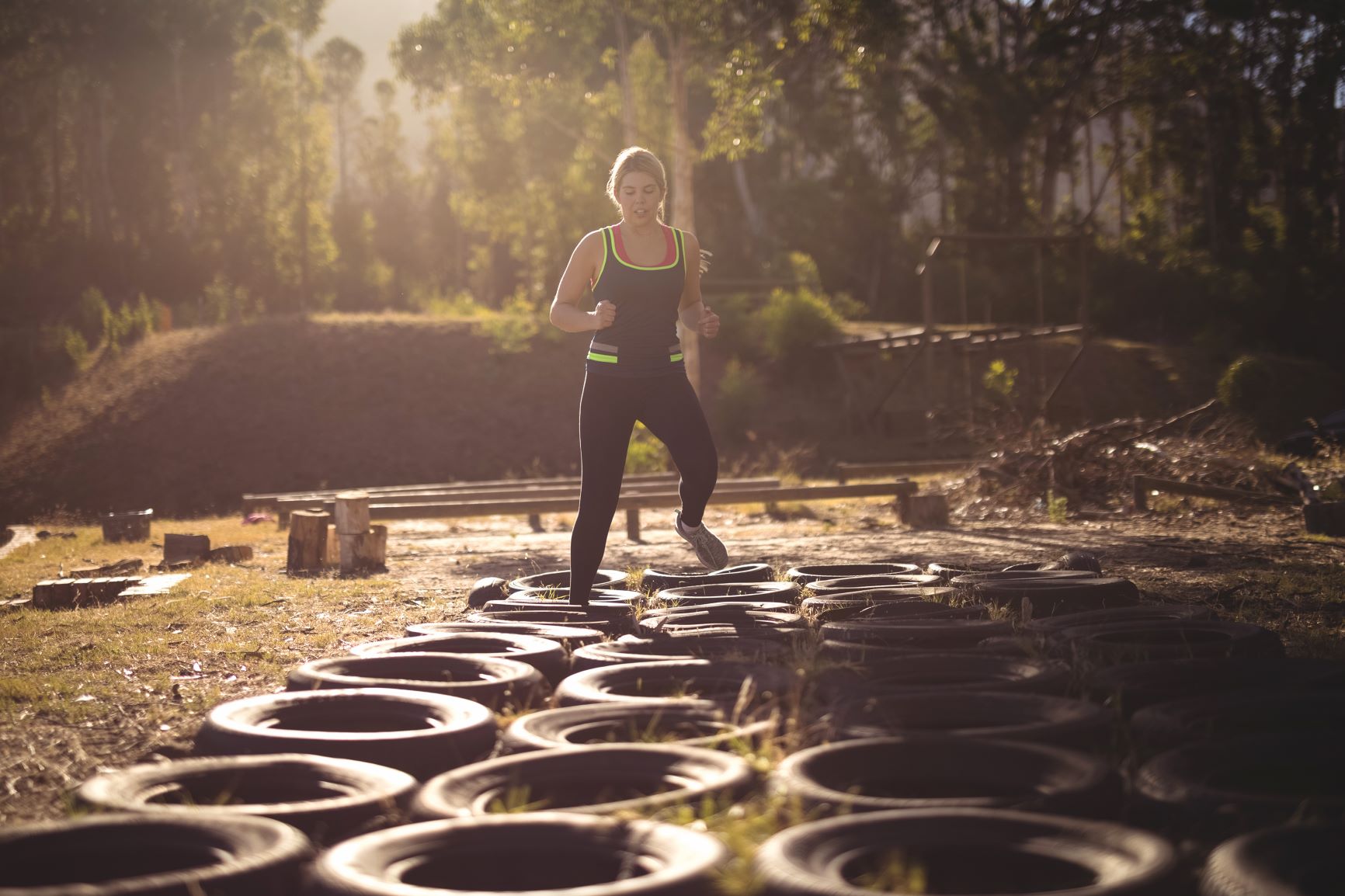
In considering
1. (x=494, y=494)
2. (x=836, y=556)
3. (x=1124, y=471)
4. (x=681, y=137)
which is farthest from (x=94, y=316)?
(x=836, y=556)

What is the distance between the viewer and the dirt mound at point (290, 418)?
72.0ft

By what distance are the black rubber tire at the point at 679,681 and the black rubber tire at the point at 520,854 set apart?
1505 mm

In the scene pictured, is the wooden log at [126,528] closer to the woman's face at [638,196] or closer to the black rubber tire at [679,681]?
the woman's face at [638,196]

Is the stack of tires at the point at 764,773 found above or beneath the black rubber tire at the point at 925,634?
beneath

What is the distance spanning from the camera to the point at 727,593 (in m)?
6.70

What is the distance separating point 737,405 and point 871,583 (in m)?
17.0

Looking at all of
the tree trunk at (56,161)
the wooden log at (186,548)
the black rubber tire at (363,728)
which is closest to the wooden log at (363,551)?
the wooden log at (186,548)

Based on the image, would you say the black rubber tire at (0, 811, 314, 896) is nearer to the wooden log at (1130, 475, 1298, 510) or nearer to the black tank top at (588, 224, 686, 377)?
the black tank top at (588, 224, 686, 377)

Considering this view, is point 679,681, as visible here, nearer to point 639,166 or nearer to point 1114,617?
point 1114,617

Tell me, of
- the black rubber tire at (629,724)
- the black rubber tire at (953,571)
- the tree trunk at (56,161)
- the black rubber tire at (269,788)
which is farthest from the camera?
the tree trunk at (56,161)

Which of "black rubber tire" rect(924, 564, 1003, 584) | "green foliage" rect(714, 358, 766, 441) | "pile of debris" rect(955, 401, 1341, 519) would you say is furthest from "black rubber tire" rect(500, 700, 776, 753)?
"green foliage" rect(714, 358, 766, 441)

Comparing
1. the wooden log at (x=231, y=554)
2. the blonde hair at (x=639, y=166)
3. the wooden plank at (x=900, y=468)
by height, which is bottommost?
the wooden log at (x=231, y=554)

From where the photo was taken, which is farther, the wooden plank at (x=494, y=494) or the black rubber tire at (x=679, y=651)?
the wooden plank at (x=494, y=494)

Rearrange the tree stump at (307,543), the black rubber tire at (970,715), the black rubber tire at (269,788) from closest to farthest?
the black rubber tire at (269,788) → the black rubber tire at (970,715) → the tree stump at (307,543)
